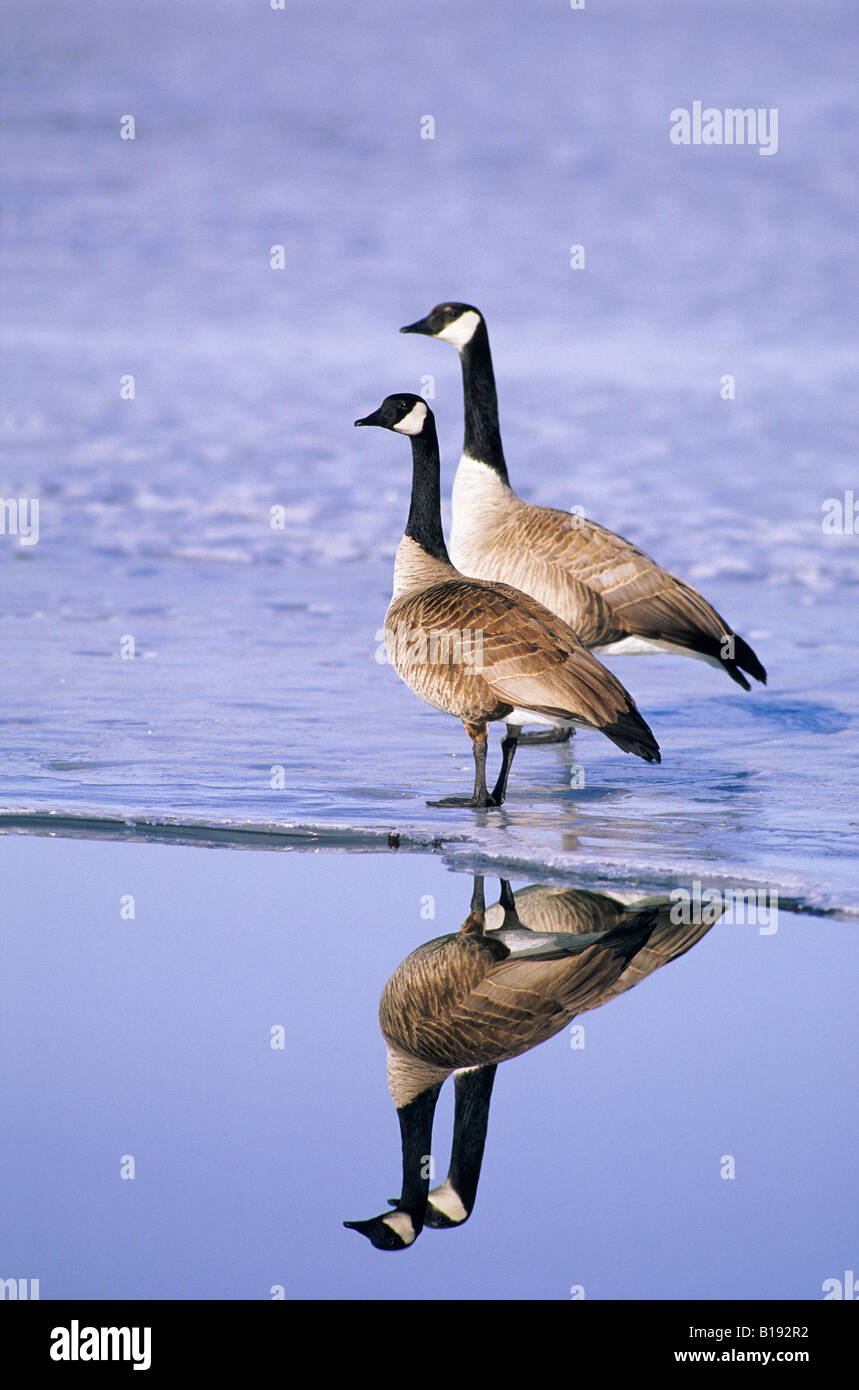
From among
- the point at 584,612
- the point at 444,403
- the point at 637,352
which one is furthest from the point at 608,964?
the point at 637,352

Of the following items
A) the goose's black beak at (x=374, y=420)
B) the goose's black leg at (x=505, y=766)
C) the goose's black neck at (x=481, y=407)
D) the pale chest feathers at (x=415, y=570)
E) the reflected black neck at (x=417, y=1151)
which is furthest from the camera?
the goose's black neck at (x=481, y=407)

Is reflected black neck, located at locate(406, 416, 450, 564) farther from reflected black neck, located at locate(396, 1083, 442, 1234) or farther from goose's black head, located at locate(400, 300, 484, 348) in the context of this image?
reflected black neck, located at locate(396, 1083, 442, 1234)

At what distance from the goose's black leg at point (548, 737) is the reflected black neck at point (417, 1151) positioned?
4.54 metres

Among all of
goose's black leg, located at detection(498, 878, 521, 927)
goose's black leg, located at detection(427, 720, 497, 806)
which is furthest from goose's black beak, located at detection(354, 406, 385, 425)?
goose's black leg, located at detection(498, 878, 521, 927)

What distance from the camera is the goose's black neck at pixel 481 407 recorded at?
9.37 m

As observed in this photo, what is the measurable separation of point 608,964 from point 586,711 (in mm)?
1705

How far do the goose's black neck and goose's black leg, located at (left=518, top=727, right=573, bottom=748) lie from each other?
1538 mm

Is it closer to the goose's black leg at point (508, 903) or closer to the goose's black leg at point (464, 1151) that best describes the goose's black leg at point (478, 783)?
the goose's black leg at point (508, 903)

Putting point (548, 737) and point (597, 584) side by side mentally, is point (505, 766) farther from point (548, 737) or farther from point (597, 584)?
point (597, 584)

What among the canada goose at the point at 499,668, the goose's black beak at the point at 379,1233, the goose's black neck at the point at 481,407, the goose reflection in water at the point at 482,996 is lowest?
the goose's black beak at the point at 379,1233

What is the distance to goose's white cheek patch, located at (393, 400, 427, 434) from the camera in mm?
7730

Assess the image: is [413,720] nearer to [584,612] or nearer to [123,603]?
[584,612]

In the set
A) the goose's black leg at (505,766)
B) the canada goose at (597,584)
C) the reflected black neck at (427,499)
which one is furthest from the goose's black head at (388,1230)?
the canada goose at (597,584)

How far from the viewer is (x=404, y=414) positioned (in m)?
7.72
